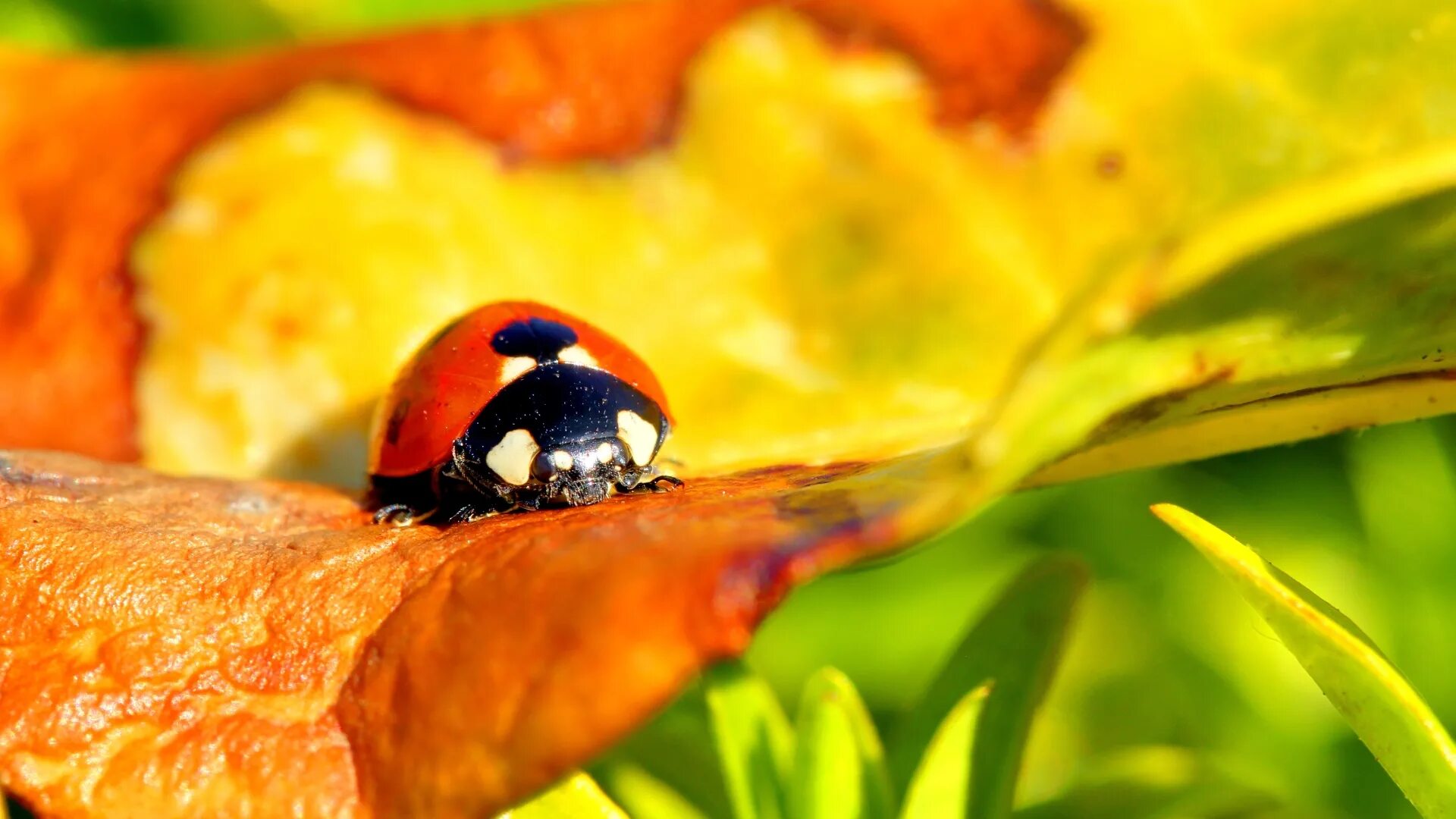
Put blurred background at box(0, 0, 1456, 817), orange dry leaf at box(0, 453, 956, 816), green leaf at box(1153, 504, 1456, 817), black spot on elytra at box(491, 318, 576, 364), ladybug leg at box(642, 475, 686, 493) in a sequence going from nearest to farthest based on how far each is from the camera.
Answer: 1. orange dry leaf at box(0, 453, 956, 816)
2. green leaf at box(1153, 504, 1456, 817)
3. ladybug leg at box(642, 475, 686, 493)
4. black spot on elytra at box(491, 318, 576, 364)
5. blurred background at box(0, 0, 1456, 817)

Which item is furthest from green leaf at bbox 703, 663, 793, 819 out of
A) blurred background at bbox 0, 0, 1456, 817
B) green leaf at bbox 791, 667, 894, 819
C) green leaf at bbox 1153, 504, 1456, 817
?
blurred background at bbox 0, 0, 1456, 817

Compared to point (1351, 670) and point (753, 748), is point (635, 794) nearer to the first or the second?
point (753, 748)

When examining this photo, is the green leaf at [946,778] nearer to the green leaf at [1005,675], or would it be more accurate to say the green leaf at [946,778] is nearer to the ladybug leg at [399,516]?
the green leaf at [1005,675]

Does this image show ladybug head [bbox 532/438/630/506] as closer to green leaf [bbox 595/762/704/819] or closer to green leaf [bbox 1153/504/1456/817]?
green leaf [bbox 595/762/704/819]

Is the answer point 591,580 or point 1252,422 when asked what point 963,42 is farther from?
point 591,580

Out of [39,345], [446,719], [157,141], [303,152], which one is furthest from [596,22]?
[446,719]
